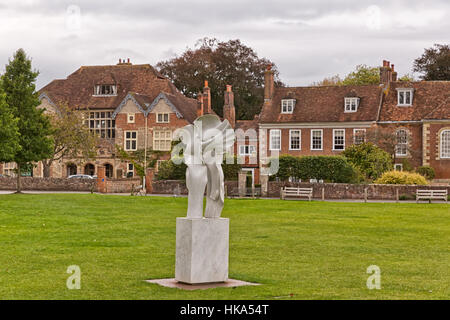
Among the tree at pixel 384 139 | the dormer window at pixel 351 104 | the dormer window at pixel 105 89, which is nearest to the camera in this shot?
the tree at pixel 384 139

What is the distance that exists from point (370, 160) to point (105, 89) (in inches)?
1381

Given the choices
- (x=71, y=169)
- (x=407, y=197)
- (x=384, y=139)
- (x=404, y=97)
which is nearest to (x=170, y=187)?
(x=407, y=197)

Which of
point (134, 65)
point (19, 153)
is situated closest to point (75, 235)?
point (19, 153)

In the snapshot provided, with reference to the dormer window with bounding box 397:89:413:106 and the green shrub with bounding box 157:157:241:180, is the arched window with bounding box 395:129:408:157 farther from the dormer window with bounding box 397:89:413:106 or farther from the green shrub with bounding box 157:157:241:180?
the green shrub with bounding box 157:157:241:180

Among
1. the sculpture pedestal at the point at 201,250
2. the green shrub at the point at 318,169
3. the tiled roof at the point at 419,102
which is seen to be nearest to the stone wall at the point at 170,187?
the green shrub at the point at 318,169

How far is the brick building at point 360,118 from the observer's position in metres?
64.8

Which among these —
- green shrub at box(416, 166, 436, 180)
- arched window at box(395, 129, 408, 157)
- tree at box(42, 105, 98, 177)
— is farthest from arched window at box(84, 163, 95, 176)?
green shrub at box(416, 166, 436, 180)

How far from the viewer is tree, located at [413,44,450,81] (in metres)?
78.6

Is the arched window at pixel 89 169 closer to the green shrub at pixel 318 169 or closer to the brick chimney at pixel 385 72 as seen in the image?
the green shrub at pixel 318 169

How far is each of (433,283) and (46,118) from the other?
1689 inches

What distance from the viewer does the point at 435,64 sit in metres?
79.2

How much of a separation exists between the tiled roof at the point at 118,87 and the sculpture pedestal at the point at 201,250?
206 ft

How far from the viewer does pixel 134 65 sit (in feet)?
276

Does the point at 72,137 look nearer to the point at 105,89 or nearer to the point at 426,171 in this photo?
the point at 105,89
